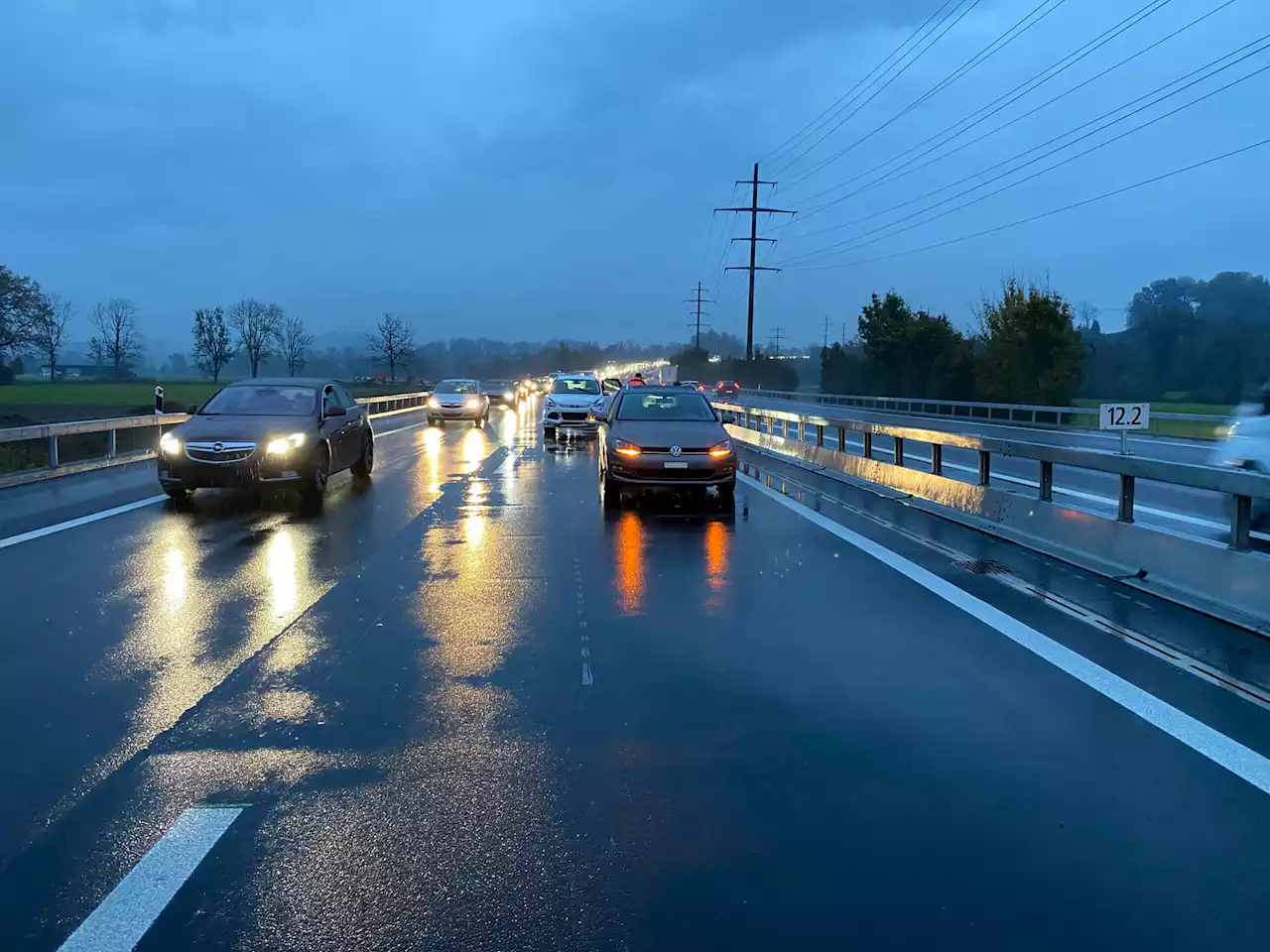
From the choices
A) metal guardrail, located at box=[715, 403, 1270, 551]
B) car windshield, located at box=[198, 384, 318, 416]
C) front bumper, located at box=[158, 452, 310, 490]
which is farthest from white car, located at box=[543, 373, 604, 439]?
metal guardrail, located at box=[715, 403, 1270, 551]

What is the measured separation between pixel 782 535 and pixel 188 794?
8.49m

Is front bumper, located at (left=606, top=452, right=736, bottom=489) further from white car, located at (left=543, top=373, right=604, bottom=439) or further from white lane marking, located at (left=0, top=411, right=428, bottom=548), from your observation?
white car, located at (left=543, top=373, right=604, bottom=439)

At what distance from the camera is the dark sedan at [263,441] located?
14.4 meters

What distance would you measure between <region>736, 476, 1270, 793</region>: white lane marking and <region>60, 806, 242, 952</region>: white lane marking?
4440 mm

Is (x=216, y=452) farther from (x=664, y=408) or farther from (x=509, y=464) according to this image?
(x=509, y=464)

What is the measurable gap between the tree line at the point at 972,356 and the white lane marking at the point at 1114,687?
44.4 m

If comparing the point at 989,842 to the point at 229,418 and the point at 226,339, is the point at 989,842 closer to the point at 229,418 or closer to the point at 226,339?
the point at 229,418

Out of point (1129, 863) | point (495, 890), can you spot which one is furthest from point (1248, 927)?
point (495, 890)

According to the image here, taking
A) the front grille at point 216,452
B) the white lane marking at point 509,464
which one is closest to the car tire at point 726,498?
the white lane marking at point 509,464

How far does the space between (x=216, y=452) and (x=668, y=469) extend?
19.9 feet

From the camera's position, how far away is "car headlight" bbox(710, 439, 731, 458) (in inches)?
584

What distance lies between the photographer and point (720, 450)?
48.8 ft

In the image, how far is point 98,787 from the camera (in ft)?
15.4

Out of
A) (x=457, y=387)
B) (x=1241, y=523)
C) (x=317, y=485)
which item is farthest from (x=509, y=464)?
(x=457, y=387)
